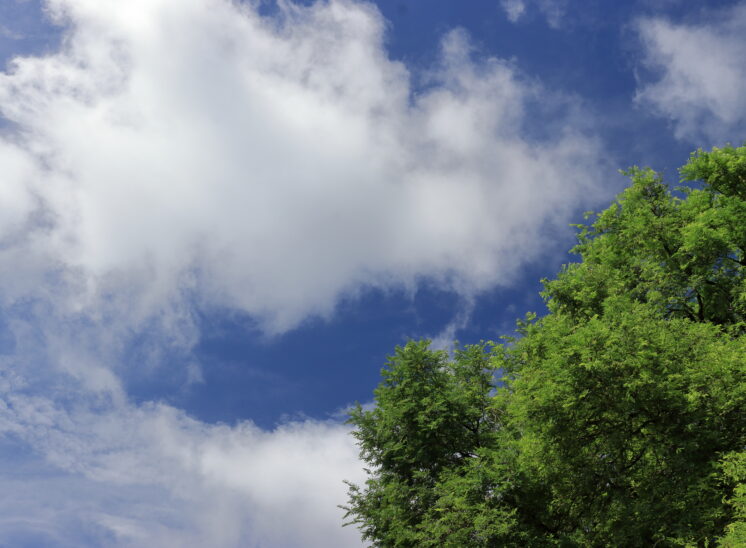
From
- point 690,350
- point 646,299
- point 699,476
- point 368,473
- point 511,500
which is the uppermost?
point 646,299

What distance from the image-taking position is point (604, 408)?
20859mm

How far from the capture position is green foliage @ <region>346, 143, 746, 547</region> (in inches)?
780

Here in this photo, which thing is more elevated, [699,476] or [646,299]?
[646,299]

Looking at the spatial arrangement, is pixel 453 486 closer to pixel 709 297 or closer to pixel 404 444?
pixel 404 444

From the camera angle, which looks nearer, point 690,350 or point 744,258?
point 690,350

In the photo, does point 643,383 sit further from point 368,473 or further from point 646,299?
point 368,473

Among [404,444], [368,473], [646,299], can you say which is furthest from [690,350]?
[368,473]

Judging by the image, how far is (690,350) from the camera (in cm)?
2100

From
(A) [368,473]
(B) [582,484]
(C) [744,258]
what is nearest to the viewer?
(B) [582,484]

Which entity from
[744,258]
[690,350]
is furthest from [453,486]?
[744,258]

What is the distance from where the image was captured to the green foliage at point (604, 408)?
19.8m

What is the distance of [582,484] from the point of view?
22.5m

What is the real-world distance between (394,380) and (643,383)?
50.0 feet

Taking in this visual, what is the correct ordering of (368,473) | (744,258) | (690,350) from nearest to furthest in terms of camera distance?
(690,350)
(744,258)
(368,473)
